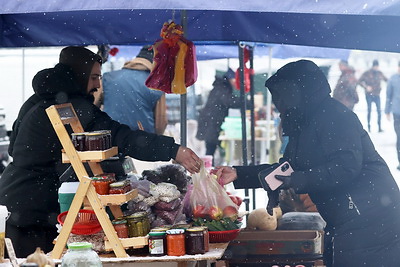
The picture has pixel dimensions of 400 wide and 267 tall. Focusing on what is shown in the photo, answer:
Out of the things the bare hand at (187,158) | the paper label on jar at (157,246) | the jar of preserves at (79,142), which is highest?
the jar of preserves at (79,142)

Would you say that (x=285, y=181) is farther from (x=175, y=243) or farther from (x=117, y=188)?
(x=117, y=188)

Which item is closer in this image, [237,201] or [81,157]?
[81,157]

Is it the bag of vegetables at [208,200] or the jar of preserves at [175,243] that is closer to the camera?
the jar of preserves at [175,243]

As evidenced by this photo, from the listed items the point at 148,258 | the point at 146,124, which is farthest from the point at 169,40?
the point at 146,124

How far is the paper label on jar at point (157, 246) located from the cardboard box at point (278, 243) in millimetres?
1392

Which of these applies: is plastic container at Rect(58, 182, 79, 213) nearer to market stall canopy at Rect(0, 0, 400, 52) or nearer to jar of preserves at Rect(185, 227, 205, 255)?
jar of preserves at Rect(185, 227, 205, 255)

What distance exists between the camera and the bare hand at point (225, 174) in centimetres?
476

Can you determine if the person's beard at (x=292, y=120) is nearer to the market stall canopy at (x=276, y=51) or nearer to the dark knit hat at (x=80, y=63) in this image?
the dark knit hat at (x=80, y=63)

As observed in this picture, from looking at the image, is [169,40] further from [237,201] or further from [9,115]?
[9,115]

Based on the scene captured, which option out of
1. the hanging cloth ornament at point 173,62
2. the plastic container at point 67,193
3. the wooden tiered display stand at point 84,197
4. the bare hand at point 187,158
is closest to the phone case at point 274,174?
the bare hand at point 187,158

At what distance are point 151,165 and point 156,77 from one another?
1.91 m

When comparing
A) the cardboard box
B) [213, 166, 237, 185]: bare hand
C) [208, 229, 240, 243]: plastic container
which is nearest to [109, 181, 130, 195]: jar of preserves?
[208, 229, 240, 243]: plastic container

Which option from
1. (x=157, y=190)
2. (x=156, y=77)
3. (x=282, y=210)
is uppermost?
(x=156, y=77)

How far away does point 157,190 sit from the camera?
168 inches
